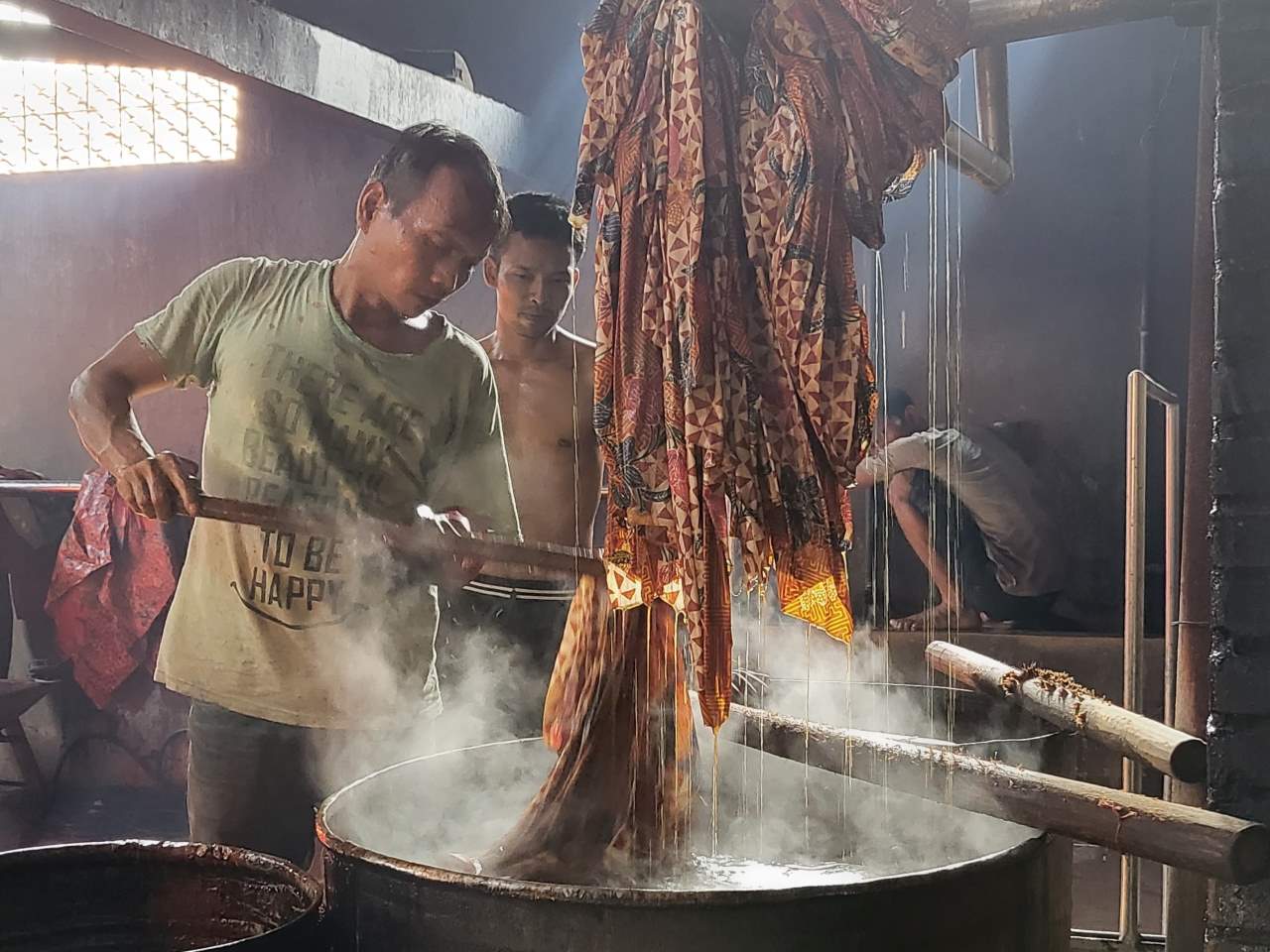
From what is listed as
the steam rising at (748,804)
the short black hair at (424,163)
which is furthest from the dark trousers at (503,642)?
the short black hair at (424,163)

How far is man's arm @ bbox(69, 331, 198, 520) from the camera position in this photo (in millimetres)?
3336

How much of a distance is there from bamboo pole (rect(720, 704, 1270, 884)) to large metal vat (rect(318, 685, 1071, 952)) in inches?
4.9

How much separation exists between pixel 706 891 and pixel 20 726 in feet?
16.2

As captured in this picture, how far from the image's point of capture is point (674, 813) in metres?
2.64

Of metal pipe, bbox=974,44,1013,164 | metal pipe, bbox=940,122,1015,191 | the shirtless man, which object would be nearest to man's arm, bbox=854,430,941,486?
the shirtless man

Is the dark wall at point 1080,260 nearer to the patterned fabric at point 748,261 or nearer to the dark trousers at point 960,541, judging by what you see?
the dark trousers at point 960,541

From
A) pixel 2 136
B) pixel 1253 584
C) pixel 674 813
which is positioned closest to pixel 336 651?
pixel 674 813

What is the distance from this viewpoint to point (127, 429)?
3.70 metres

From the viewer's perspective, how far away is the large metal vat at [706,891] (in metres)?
1.93

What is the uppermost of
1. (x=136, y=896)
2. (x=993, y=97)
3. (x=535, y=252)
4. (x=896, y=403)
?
(x=993, y=97)

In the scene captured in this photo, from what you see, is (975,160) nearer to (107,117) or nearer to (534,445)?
(534,445)

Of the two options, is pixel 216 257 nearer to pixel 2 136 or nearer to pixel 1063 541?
pixel 2 136

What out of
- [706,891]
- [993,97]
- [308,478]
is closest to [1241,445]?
[993,97]

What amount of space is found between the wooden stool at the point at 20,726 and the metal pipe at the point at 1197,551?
4.91m
